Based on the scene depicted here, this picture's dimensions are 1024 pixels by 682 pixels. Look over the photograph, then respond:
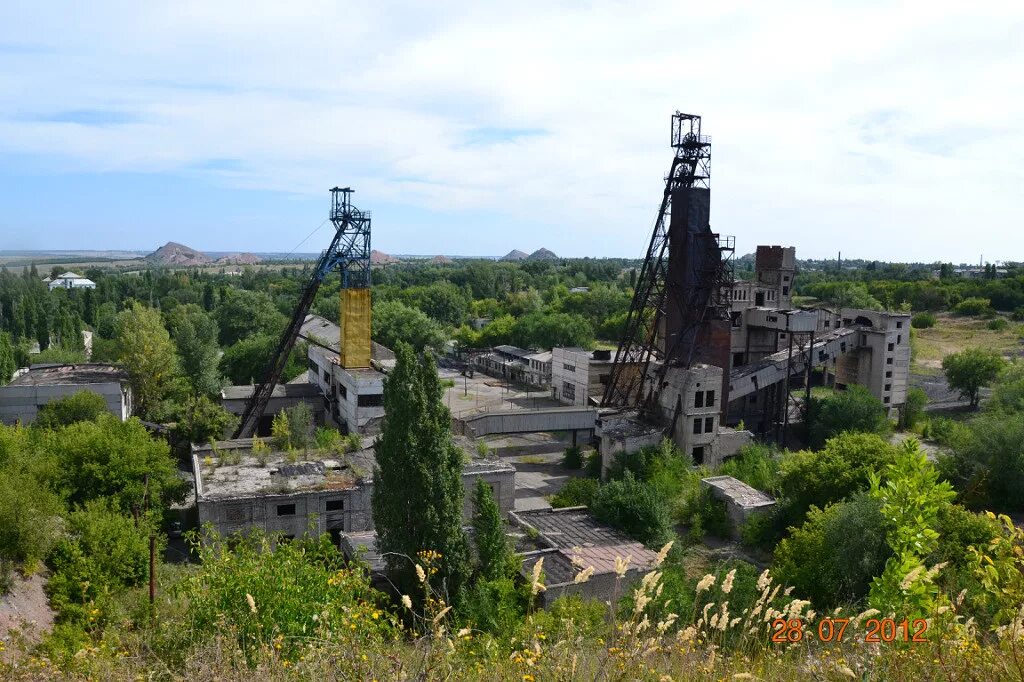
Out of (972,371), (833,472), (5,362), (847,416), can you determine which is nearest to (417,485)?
(833,472)

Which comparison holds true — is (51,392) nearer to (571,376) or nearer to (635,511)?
(635,511)

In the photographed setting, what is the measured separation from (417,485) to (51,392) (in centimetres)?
2219

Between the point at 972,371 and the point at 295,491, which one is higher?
the point at 972,371

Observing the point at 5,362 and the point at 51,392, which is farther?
the point at 5,362

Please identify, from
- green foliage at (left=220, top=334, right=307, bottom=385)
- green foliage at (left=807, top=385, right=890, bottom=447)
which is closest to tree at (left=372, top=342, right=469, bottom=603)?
green foliage at (left=807, top=385, right=890, bottom=447)

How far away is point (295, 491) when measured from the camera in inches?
769

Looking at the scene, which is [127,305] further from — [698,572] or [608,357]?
[698,572]

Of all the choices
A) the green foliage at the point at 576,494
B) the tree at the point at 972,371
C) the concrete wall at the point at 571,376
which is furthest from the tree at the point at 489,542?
the tree at the point at 972,371

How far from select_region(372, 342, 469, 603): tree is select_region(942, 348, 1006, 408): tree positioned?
37.5m

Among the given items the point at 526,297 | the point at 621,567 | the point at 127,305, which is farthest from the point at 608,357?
the point at 127,305

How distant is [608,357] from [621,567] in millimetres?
35312

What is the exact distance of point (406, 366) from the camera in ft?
48.8

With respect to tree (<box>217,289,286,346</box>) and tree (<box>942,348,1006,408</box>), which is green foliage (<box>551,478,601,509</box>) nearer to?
tree (<box>942,348,1006,408</box>)

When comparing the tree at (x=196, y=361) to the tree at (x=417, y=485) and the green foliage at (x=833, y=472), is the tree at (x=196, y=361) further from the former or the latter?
the green foliage at (x=833, y=472)
